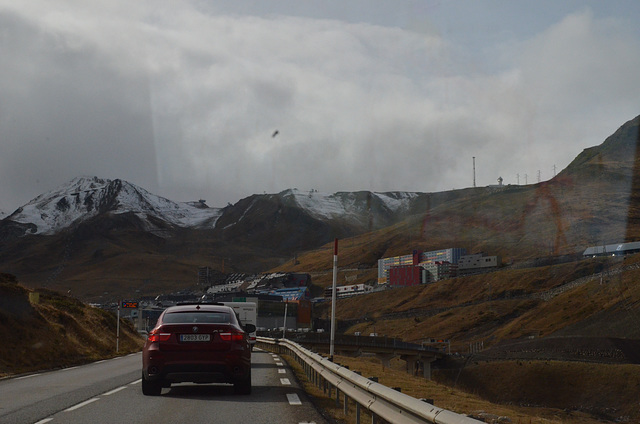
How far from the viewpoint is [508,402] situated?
6756 centimetres

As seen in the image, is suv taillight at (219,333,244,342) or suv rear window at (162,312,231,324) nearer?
Result: suv taillight at (219,333,244,342)

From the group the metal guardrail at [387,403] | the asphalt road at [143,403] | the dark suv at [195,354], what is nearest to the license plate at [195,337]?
the dark suv at [195,354]

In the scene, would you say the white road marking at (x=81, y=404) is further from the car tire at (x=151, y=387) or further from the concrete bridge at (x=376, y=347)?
the concrete bridge at (x=376, y=347)

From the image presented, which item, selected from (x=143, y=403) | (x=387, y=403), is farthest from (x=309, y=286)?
(x=387, y=403)

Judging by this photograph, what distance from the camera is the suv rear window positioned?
1384 cm

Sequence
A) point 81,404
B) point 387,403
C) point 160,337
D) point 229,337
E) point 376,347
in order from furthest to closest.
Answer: point 376,347 → point 229,337 → point 160,337 → point 81,404 → point 387,403

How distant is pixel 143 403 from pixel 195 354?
1.27m

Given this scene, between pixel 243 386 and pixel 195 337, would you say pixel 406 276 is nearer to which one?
pixel 243 386

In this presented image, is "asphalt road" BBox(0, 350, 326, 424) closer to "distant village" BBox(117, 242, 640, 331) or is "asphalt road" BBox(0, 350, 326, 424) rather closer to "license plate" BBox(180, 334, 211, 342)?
"license plate" BBox(180, 334, 211, 342)

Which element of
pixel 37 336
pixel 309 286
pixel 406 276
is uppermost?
pixel 406 276

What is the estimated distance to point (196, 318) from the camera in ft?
45.9

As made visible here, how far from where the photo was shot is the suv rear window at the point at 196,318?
1384 cm

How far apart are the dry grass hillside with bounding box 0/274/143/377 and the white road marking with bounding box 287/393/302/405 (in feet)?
37.4

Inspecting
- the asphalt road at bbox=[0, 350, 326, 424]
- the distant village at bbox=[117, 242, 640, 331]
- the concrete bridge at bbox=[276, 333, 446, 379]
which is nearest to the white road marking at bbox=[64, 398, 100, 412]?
the asphalt road at bbox=[0, 350, 326, 424]
